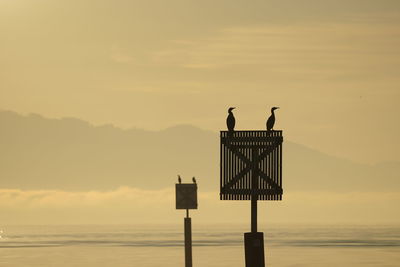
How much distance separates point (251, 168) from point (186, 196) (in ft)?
7.81

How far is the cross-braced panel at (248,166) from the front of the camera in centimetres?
4784

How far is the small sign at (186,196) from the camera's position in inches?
1855

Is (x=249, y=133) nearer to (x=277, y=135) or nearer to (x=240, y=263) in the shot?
(x=277, y=135)

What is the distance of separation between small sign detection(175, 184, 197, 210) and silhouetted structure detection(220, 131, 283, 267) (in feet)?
3.79

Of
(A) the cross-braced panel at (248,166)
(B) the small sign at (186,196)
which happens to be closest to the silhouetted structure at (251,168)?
(A) the cross-braced panel at (248,166)

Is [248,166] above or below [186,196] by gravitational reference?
above

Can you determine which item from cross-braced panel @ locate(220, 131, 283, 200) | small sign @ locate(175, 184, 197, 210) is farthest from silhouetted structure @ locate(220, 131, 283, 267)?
small sign @ locate(175, 184, 197, 210)

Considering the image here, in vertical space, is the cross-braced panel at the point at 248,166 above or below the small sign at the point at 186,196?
above

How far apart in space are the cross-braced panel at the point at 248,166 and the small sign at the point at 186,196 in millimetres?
1134

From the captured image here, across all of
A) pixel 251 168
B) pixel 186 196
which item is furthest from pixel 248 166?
pixel 186 196

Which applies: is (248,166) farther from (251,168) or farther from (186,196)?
(186,196)

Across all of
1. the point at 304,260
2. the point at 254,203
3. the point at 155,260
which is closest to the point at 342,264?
the point at 304,260

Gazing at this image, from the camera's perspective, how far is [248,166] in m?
47.8

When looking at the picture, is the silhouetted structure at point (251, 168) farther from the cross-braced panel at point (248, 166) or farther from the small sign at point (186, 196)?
the small sign at point (186, 196)
